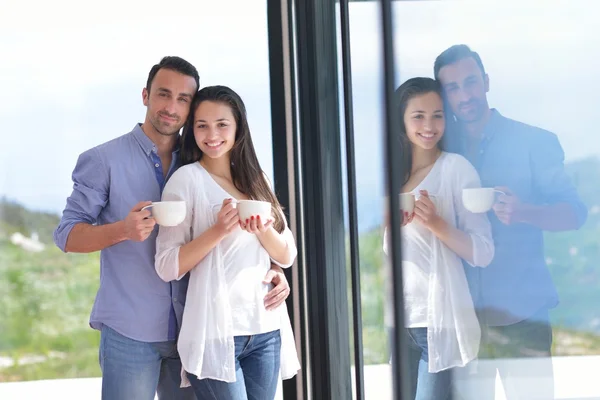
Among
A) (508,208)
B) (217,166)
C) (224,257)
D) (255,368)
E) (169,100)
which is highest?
(169,100)

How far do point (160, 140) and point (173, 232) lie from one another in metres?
0.27

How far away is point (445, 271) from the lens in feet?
3.56

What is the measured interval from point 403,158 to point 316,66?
3.35ft

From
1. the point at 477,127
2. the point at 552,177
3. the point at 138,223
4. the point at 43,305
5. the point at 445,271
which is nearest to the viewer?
the point at 552,177

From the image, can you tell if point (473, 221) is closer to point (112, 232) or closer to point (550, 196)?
point (550, 196)

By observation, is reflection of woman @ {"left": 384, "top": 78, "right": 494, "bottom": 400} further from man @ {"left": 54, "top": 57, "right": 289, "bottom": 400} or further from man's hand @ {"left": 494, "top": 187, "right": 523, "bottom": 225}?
man @ {"left": 54, "top": 57, "right": 289, "bottom": 400}

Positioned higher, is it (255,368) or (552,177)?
(552,177)

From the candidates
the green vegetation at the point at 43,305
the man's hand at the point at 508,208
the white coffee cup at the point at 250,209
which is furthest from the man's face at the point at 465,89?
the green vegetation at the point at 43,305

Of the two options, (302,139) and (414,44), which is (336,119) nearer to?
(302,139)

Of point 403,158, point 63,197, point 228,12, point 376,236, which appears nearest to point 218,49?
point 228,12

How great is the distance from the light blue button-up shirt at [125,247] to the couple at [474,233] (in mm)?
861

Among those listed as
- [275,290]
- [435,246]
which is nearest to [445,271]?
[435,246]

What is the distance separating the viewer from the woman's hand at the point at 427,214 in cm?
111

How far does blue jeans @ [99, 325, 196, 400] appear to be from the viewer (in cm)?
190
